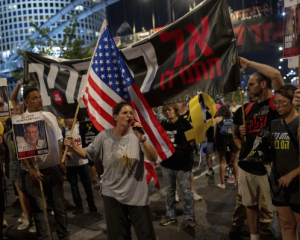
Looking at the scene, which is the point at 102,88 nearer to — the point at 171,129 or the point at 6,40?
the point at 171,129

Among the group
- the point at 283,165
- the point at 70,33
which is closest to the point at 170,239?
the point at 283,165

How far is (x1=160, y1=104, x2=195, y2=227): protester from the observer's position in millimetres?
4840

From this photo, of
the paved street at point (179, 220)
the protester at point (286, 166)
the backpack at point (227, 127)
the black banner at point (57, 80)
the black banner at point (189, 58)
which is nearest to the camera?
the protester at point (286, 166)

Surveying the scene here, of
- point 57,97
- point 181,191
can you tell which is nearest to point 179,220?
point 181,191

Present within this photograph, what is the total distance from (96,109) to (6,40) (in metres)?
136

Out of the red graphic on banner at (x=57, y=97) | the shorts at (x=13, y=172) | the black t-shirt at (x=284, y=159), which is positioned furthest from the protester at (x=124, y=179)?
the shorts at (x=13, y=172)

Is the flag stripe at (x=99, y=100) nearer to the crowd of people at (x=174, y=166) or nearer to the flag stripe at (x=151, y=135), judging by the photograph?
the flag stripe at (x=151, y=135)

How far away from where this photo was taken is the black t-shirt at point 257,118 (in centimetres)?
364

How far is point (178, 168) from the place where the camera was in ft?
16.2

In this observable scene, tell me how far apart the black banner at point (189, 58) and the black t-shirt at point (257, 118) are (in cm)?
55

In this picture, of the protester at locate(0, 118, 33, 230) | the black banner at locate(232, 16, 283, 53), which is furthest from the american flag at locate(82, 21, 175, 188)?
the black banner at locate(232, 16, 283, 53)

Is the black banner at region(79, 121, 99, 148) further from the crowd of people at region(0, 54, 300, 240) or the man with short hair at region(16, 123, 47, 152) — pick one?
the man with short hair at region(16, 123, 47, 152)

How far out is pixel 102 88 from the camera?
148 inches

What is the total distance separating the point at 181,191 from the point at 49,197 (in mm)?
2281
